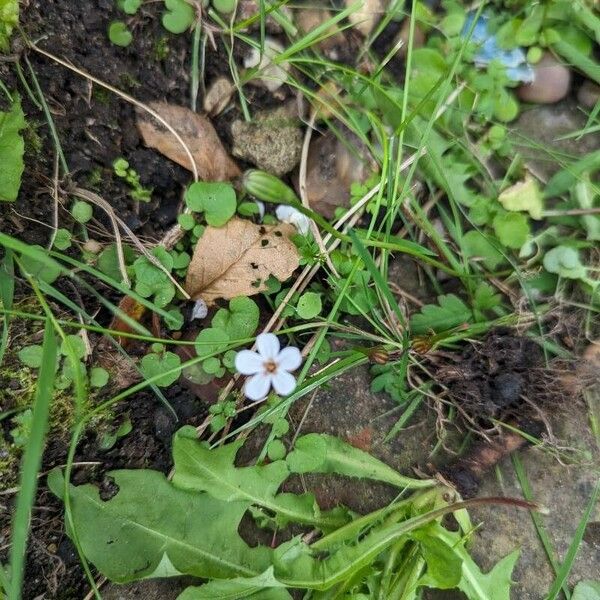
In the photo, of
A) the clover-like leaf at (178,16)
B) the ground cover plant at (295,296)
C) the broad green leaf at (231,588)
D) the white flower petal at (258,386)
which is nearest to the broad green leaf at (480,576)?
the ground cover plant at (295,296)

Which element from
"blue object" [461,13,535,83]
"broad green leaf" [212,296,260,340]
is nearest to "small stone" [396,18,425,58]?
"blue object" [461,13,535,83]

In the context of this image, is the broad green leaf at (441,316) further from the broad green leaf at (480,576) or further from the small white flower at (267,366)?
the broad green leaf at (480,576)

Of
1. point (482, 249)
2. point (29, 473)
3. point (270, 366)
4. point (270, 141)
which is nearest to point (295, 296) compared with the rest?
Result: point (270, 366)

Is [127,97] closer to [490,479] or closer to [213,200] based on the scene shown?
[213,200]

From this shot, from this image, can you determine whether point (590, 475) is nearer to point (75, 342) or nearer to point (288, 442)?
point (288, 442)

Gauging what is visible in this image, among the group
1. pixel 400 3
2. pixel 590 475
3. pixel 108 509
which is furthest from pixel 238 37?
pixel 590 475

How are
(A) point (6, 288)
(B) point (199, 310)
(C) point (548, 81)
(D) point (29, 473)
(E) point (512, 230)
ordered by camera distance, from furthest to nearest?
(C) point (548, 81) → (E) point (512, 230) → (B) point (199, 310) → (A) point (6, 288) → (D) point (29, 473)
